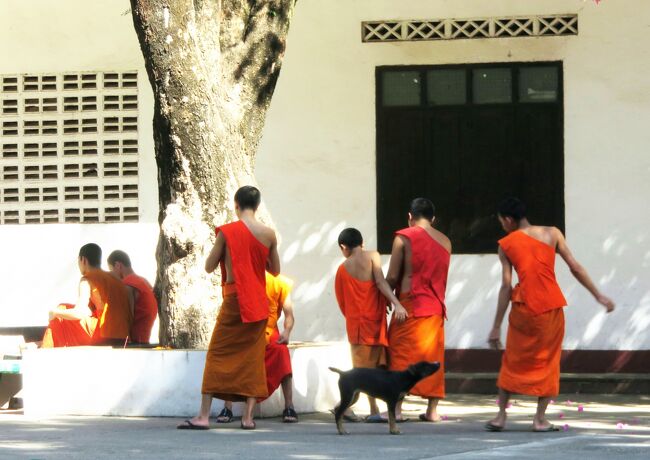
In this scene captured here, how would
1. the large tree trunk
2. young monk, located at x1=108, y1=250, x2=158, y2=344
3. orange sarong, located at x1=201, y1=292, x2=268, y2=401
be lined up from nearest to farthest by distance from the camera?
orange sarong, located at x1=201, y1=292, x2=268, y2=401 < the large tree trunk < young monk, located at x1=108, y1=250, x2=158, y2=344

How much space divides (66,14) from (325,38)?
2.64 meters

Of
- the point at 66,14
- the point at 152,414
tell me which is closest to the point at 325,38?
the point at 66,14

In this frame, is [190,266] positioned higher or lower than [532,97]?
lower

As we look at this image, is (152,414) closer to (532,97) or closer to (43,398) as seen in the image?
(43,398)

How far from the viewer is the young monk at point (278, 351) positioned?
10.6m

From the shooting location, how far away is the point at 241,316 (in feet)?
32.3

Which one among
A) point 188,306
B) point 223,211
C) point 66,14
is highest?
point 66,14

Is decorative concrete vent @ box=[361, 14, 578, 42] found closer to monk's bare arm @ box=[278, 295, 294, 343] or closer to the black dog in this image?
monk's bare arm @ box=[278, 295, 294, 343]

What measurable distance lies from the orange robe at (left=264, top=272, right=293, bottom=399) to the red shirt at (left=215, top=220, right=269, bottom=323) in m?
0.74

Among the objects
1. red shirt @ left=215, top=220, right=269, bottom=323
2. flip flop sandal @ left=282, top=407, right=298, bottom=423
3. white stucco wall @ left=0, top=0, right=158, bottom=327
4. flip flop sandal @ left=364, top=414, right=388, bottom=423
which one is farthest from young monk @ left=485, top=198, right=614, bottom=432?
white stucco wall @ left=0, top=0, right=158, bottom=327

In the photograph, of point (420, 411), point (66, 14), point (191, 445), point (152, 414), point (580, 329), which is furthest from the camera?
point (66, 14)

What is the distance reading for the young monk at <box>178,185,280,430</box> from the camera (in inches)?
388

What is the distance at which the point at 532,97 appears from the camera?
14016 mm

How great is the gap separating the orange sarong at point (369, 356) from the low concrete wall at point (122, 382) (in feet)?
1.79
